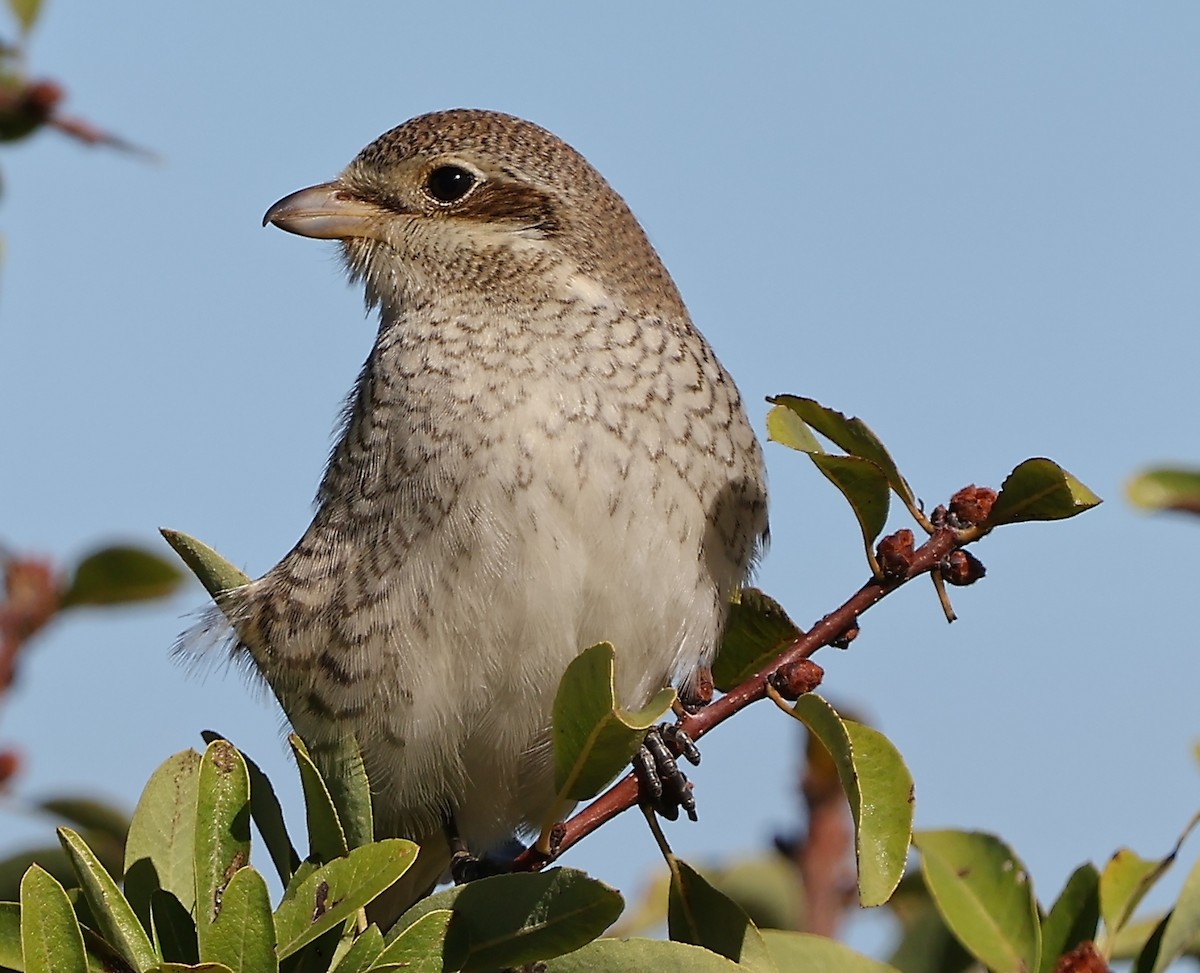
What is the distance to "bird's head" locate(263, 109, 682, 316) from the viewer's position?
3.87m

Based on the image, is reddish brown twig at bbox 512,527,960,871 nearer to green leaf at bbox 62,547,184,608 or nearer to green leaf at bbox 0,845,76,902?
green leaf at bbox 0,845,76,902

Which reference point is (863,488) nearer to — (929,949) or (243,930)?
(929,949)

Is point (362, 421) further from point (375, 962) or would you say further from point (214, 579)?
point (375, 962)

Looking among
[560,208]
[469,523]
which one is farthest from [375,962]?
[560,208]

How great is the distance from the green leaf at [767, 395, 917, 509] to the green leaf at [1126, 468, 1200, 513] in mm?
1043

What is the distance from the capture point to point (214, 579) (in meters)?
2.99

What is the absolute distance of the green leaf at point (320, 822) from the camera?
2.46 m

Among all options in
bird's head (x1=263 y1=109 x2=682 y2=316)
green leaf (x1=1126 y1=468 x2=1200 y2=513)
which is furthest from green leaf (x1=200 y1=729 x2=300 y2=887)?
green leaf (x1=1126 y1=468 x2=1200 y2=513)

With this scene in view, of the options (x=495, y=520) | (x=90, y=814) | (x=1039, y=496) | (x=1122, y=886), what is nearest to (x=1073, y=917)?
(x=1122, y=886)

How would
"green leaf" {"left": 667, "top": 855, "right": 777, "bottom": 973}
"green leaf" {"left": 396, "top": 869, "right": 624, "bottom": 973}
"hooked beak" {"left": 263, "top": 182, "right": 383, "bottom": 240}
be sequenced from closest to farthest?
"green leaf" {"left": 396, "top": 869, "right": 624, "bottom": 973} < "green leaf" {"left": 667, "top": 855, "right": 777, "bottom": 973} < "hooked beak" {"left": 263, "top": 182, "right": 383, "bottom": 240}

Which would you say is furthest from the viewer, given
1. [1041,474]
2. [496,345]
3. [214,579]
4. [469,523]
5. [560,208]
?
[560,208]

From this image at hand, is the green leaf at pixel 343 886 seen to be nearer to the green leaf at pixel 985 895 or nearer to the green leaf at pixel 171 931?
the green leaf at pixel 171 931

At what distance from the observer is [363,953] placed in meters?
2.26

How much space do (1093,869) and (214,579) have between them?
1.53 meters
